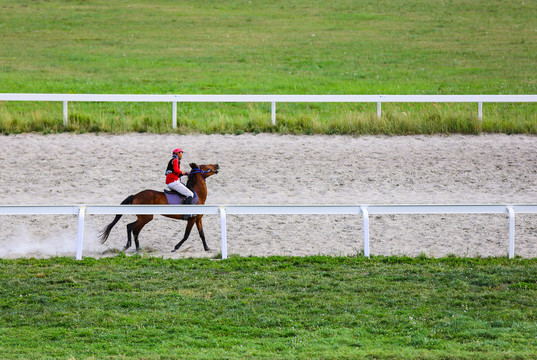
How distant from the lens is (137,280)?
973 centimetres

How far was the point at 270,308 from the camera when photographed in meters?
8.65

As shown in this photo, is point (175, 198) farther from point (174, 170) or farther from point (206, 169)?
point (206, 169)

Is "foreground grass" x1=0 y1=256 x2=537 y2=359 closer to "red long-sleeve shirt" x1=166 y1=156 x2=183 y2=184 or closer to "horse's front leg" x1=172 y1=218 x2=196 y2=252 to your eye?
"horse's front leg" x1=172 y1=218 x2=196 y2=252

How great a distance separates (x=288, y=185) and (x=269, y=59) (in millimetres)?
20326

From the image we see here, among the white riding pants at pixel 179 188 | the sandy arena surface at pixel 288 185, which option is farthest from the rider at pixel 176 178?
the sandy arena surface at pixel 288 185

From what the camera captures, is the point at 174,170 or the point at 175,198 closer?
the point at 174,170

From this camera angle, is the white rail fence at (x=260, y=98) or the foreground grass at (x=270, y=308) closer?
the foreground grass at (x=270, y=308)

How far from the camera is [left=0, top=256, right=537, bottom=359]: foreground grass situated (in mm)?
7500

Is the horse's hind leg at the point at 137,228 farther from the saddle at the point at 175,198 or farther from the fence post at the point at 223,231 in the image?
the fence post at the point at 223,231

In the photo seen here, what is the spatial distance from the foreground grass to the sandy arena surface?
1.50 m

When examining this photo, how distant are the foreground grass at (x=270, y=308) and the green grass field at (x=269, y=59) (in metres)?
9.28

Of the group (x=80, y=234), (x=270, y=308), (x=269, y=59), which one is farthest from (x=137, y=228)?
(x=269, y=59)

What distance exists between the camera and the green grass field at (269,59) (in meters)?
19.8

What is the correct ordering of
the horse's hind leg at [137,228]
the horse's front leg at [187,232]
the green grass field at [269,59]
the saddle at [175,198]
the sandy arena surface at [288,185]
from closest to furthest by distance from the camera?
1. the horse's front leg at [187,232]
2. the horse's hind leg at [137,228]
3. the saddle at [175,198]
4. the sandy arena surface at [288,185]
5. the green grass field at [269,59]
